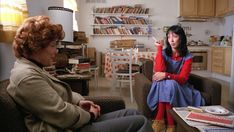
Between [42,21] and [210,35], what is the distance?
22.2ft

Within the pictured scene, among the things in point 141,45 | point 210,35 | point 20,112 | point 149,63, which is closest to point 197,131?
point 20,112

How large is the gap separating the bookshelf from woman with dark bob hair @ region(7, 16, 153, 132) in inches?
220

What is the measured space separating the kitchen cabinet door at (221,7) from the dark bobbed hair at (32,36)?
6051mm

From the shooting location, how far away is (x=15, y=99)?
1.09 m

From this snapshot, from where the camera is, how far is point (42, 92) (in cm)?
109

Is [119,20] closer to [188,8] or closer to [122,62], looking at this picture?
[188,8]

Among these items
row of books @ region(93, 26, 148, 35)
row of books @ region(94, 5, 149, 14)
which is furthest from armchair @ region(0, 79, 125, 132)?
row of books @ region(94, 5, 149, 14)

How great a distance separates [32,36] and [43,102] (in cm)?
33

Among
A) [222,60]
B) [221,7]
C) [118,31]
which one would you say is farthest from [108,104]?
[221,7]

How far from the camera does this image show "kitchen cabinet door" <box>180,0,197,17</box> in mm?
6766

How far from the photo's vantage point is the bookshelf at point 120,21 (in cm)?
679

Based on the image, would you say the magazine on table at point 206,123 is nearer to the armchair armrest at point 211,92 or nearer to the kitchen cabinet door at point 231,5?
the armchair armrest at point 211,92

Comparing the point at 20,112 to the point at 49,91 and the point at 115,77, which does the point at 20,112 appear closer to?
the point at 49,91

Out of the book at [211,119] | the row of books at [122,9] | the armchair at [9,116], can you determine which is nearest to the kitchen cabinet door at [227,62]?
the row of books at [122,9]
